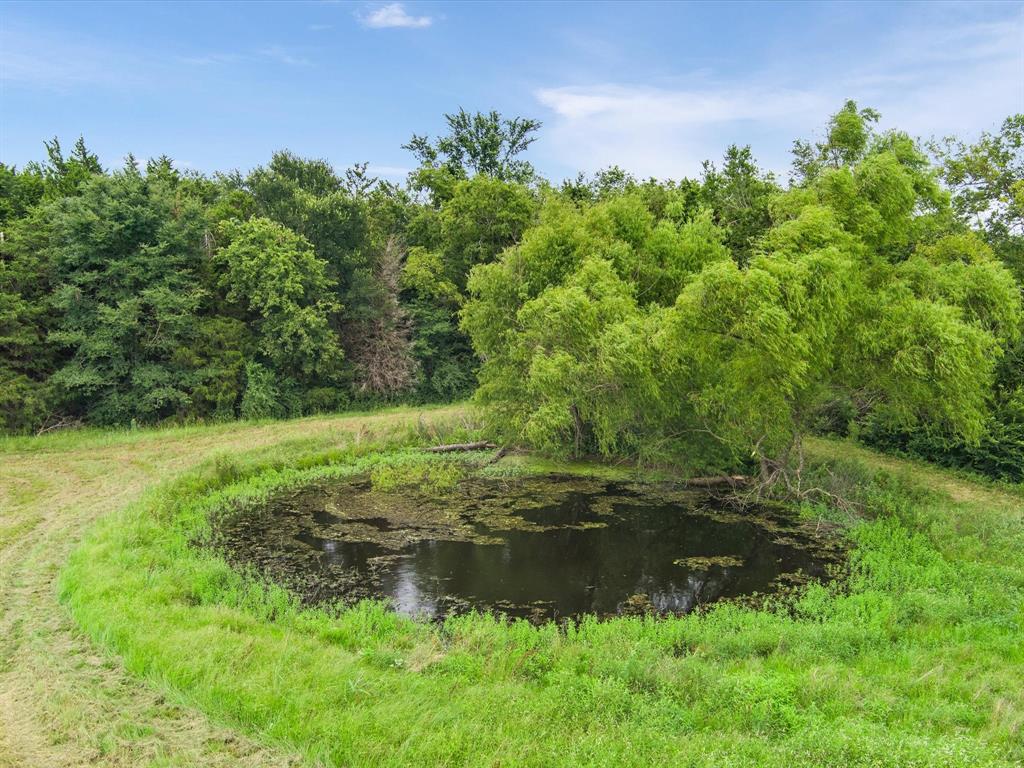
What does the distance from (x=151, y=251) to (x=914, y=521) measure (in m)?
26.3

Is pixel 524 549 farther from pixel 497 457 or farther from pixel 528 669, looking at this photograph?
pixel 497 457

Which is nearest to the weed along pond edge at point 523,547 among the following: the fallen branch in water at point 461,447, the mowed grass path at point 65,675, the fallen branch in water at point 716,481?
the fallen branch in water at point 716,481

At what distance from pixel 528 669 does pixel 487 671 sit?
0.57 m

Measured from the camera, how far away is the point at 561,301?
17438 mm

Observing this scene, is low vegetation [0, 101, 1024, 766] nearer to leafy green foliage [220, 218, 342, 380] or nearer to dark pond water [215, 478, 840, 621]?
leafy green foliage [220, 218, 342, 380]

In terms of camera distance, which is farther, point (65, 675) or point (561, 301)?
point (561, 301)

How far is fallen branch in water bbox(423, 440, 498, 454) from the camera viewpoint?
22578 mm

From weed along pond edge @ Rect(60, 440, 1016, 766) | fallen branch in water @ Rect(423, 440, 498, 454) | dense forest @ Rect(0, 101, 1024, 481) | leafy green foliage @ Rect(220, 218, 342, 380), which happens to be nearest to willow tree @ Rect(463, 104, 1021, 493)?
dense forest @ Rect(0, 101, 1024, 481)

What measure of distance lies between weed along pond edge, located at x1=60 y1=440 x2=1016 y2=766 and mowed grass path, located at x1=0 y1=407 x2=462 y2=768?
0.27 m

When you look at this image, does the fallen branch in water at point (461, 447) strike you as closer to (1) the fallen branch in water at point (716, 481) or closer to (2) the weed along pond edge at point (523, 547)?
(2) the weed along pond edge at point (523, 547)

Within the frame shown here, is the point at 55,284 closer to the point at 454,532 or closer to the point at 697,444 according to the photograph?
the point at 454,532

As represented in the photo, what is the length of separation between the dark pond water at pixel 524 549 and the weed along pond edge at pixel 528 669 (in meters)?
0.62

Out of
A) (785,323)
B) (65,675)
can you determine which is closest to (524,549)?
(785,323)

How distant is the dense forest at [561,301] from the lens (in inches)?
559
